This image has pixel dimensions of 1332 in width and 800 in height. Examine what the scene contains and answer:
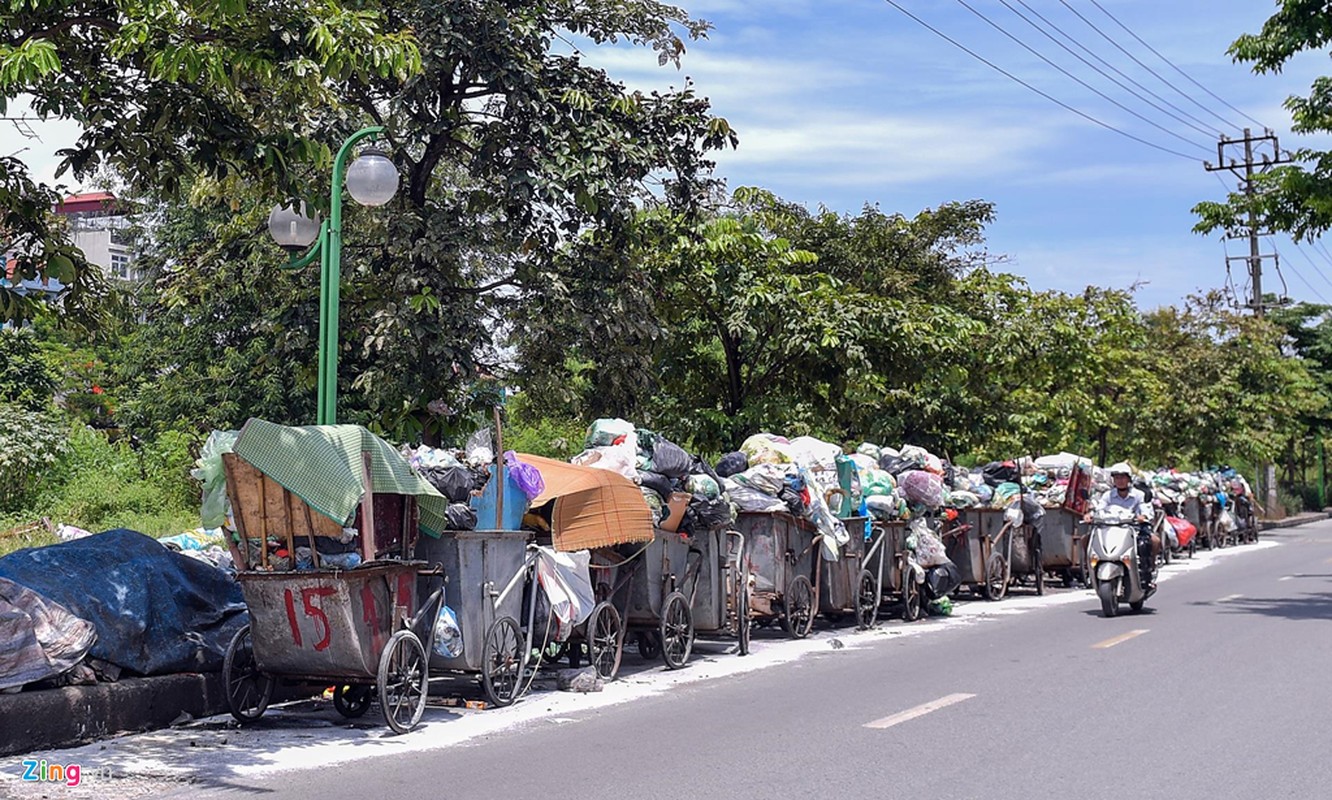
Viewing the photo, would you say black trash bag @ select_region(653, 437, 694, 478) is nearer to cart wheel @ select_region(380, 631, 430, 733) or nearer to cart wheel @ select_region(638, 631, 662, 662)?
cart wheel @ select_region(638, 631, 662, 662)

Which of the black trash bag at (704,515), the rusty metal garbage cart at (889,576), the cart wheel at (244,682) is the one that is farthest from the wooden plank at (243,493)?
the rusty metal garbage cart at (889,576)

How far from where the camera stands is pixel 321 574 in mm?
8484

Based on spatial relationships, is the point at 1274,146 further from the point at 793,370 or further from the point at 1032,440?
the point at 793,370

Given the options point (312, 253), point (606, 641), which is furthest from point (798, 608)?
point (312, 253)

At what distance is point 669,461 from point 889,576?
17.1ft

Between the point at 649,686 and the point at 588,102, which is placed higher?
the point at 588,102

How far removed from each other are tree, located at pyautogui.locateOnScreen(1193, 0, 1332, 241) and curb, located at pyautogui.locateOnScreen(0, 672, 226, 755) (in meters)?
16.4

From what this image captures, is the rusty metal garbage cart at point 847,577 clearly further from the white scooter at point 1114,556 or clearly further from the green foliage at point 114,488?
the green foliage at point 114,488

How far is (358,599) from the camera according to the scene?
8.61m

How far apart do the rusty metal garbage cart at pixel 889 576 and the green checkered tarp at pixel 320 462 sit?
26.5 ft

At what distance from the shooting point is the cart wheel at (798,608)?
562 inches

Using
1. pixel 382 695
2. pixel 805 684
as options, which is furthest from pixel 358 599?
pixel 805 684

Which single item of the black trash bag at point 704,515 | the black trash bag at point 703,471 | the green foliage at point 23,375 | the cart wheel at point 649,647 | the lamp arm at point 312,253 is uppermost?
the green foliage at point 23,375

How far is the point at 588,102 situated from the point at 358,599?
24.4 ft
